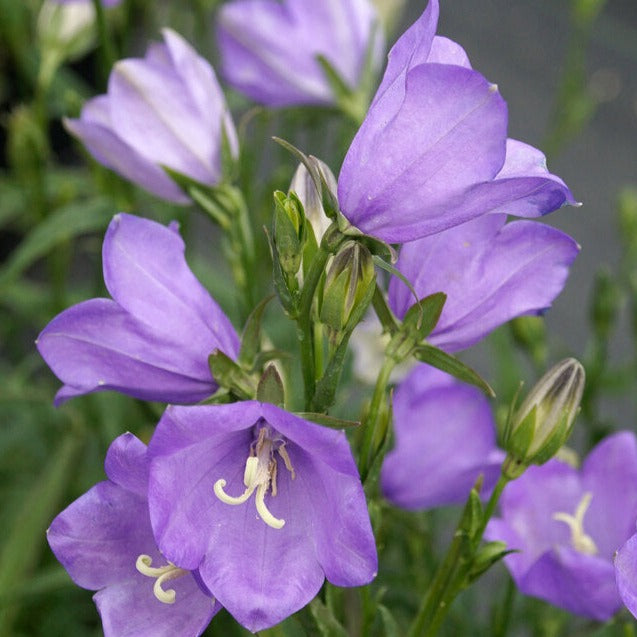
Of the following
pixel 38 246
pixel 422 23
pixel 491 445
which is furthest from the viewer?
pixel 38 246

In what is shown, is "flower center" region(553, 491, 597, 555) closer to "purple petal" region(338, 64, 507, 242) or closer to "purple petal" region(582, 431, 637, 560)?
"purple petal" region(582, 431, 637, 560)

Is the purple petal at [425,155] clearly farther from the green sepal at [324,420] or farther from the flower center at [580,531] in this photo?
the flower center at [580,531]

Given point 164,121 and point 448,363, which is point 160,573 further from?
point 164,121

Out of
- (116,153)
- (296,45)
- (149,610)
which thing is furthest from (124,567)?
(296,45)

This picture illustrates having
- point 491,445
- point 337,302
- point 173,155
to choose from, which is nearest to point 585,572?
point 491,445

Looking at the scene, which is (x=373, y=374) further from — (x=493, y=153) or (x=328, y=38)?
(x=493, y=153)

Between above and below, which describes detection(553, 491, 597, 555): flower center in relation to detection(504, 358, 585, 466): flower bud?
below

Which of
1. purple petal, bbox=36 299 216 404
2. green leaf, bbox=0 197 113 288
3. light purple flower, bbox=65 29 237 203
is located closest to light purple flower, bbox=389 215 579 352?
purple petal, bbox=36 299 216 404

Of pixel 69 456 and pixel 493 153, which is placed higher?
pixel 493 153
